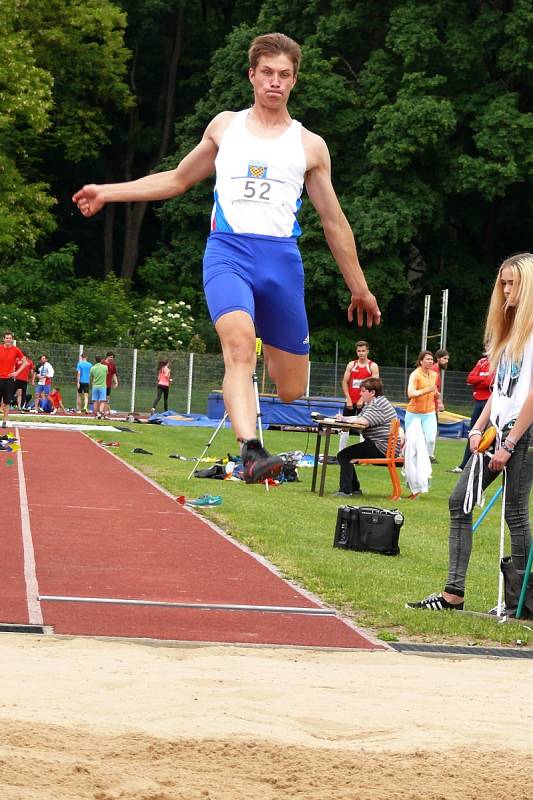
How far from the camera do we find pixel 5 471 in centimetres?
1612

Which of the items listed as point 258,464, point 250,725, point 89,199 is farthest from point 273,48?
point 250,725

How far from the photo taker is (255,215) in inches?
218

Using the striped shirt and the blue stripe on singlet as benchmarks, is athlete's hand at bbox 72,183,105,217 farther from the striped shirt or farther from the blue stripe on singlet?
the striped shirt

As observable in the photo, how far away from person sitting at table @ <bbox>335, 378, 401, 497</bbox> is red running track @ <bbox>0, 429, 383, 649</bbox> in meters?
2.24

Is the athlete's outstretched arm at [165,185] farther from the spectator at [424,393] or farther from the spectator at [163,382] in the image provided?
the spectator at [163,382]

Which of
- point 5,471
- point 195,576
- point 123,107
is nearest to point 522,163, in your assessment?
point 123,107

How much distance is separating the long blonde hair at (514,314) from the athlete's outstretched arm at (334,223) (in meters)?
1.11

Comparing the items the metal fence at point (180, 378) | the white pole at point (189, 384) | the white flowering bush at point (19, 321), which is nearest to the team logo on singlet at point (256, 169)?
the metal fence at point (180, 378)

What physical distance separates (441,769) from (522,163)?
37.0 meters

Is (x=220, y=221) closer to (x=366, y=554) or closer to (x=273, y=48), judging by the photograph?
(x=273, y=48)

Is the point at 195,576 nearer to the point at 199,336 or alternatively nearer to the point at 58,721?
the point at 58,721

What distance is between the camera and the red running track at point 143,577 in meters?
6.94

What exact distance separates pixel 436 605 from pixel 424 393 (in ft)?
30.0

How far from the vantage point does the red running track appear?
6.94 metres
